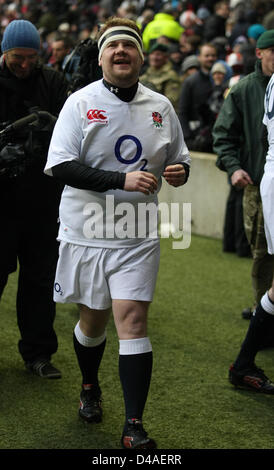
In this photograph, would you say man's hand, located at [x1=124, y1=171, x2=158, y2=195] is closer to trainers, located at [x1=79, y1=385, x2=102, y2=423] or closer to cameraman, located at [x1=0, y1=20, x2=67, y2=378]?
cameraman, located at [x1=0, y1=20, x2=67, y2=378]

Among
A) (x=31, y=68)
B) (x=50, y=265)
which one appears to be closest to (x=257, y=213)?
(x=50, y=265)

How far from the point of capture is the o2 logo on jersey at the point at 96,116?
376 centimetres

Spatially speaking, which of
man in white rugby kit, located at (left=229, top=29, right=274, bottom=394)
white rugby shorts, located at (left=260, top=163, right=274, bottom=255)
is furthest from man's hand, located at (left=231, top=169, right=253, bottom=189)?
white rugby shorts, located at (left=260, top=163, right=274, bottom=255)

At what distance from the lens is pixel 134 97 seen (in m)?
3.88

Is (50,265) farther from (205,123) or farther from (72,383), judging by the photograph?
(205,123)

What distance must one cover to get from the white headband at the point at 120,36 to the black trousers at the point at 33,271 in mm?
1292

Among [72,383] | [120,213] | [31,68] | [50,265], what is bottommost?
[72,383]

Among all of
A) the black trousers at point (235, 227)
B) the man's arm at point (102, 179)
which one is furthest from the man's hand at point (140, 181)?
the black trousers at point (235, 227)

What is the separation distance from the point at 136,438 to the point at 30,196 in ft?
5.29

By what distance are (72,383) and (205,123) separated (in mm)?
5157

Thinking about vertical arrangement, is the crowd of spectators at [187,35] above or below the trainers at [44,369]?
above

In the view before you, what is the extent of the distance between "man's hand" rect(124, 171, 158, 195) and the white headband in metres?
0.63

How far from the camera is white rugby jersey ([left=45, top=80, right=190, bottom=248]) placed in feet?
12.4

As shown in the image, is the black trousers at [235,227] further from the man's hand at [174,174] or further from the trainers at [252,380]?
Answer: the man's hand at [174,174]
